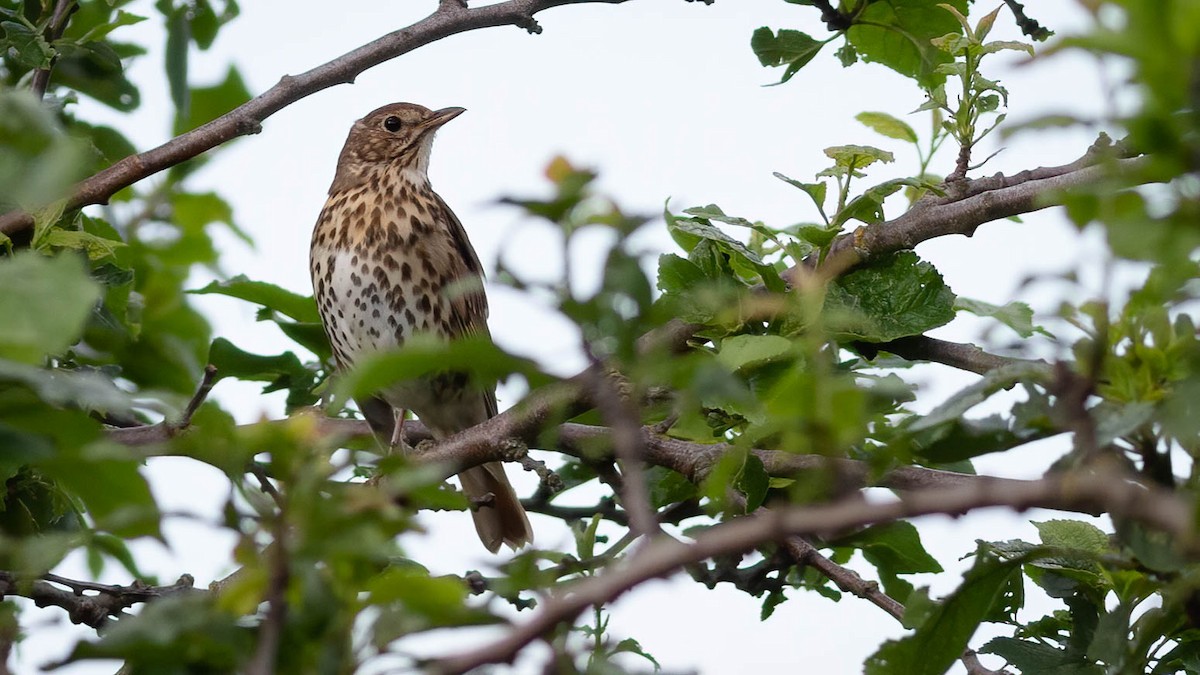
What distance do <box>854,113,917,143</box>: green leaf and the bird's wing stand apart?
2.41m

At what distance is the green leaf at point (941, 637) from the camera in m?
2.06

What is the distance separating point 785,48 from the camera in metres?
3.52

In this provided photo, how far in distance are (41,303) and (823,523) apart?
2.56 ft

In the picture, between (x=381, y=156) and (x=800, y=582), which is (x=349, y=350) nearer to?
(x=381, y=156)

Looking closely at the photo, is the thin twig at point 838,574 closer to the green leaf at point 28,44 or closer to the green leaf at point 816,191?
the green leaf at point 816,191

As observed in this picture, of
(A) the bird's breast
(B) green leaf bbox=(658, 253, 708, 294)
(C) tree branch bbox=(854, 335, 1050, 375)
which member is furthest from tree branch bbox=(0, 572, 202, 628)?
(A) the bird's breast

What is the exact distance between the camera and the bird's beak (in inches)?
266

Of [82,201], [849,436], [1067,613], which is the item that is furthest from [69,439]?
[1067,613]

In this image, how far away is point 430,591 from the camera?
1407mm

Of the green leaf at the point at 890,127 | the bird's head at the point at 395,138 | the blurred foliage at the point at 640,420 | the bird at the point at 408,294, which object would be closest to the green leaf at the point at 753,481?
the blurred foliage at the point at 640,420

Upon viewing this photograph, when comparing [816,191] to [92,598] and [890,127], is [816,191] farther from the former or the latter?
[92,598]

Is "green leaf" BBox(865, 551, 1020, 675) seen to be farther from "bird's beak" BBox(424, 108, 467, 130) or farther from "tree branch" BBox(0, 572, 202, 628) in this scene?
"bird's beak" BBox(424, 108, 467, 130)

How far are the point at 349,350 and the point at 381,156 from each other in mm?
1670

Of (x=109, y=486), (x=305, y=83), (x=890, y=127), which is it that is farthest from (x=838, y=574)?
(x=109, y=486)
